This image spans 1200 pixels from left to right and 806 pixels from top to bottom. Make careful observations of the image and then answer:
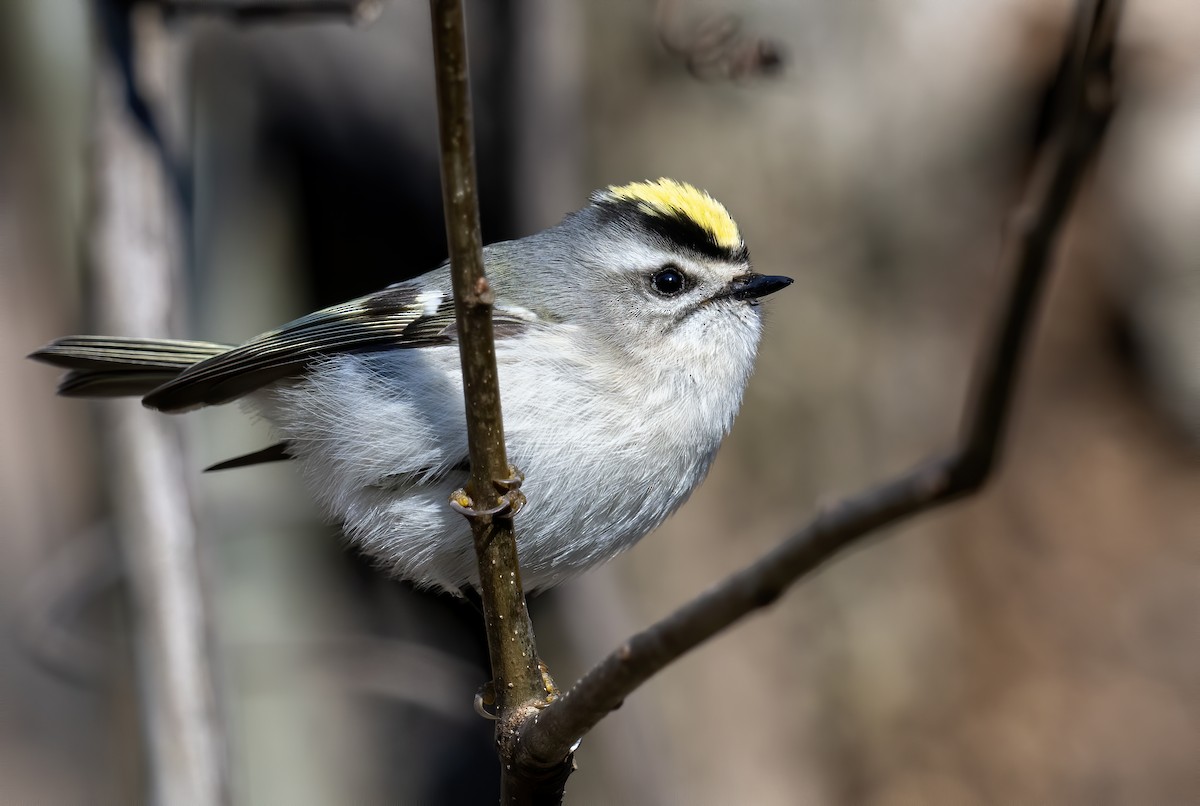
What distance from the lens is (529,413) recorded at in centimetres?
216

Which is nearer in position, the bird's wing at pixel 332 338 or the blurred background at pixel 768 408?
the bird's wing at pixel 332 338

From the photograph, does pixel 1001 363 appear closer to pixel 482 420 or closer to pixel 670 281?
pixel 482 420

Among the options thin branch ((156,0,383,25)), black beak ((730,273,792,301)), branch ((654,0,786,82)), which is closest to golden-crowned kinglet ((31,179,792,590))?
black beak ((730,273,792,301))

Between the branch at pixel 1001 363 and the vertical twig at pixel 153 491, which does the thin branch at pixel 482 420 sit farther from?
the vertical twig at pixel 153 491

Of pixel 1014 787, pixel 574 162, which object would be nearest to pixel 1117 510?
pixel 1014 787

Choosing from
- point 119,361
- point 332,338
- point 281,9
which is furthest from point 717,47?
point 119,361

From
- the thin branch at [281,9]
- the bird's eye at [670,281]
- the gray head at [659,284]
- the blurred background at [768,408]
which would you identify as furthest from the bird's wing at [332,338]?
the blurred background at [768,408]

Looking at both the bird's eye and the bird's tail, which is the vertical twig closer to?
the bird's tail

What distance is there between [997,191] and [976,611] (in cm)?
200

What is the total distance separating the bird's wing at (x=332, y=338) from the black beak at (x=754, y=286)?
48 centimetres

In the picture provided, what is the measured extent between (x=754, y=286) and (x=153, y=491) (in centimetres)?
178

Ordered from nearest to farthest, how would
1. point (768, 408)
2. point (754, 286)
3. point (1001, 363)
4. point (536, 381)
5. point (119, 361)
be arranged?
point (1001, 363) < point (536, 381) < point (754, 286) < point (119, 361) < point (768, 408)

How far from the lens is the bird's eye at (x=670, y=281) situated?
8.13 ft

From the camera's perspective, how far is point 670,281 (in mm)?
2484
